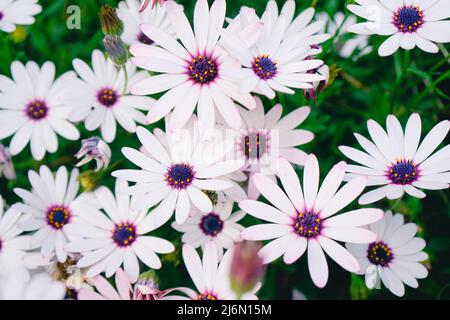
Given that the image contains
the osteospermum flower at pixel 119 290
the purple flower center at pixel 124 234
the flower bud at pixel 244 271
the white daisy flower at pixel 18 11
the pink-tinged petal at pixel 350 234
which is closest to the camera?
the flower bud at pixel 244 271

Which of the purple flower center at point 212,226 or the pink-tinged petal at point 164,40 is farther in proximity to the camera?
the purple flower center at point 212,226

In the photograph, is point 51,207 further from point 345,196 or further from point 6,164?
point 345,196

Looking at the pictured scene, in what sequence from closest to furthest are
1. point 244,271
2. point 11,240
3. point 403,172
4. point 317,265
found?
point 244,271
point 317,265
point 403,172
point 11,240

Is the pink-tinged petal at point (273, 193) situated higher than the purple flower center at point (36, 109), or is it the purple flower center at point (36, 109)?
the purple flower center at point (36, 109)

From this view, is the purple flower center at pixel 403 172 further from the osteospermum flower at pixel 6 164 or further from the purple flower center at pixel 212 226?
the osteospermum flower at pixel 6 164

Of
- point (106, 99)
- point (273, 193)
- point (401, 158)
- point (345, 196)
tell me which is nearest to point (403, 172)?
point (401, 158)

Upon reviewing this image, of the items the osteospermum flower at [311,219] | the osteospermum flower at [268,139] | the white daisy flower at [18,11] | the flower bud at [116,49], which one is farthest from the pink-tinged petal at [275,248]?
the white daisy flower at [18,11]

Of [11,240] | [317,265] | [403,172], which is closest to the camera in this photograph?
[317,265]
